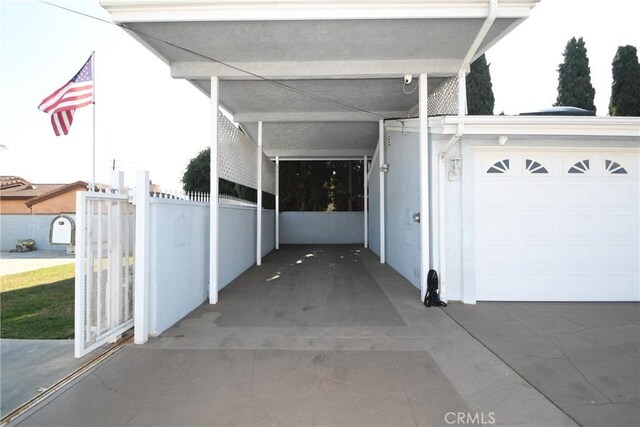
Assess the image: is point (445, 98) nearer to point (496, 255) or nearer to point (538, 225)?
point (538, 225)

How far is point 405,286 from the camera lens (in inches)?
269

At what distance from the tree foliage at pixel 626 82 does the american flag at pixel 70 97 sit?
1936cm

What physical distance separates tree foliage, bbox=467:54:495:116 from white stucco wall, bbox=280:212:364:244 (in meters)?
7.21

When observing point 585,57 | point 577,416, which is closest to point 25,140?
point 577,416

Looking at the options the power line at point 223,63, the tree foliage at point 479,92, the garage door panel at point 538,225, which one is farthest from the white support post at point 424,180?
the tree foliage at point 479,92

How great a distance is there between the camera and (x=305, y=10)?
4.24m

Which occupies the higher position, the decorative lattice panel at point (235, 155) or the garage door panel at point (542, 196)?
the decorative lattice panel at point (235, 155)

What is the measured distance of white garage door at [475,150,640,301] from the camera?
5332mm

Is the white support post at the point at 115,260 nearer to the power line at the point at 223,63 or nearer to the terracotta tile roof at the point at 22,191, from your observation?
the power line at the point at 223,63

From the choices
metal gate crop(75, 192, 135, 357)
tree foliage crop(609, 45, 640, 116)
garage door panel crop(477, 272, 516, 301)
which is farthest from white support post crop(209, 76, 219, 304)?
tree foliage crop(609, 45, 640, 116)

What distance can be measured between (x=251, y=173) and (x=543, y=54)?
53.7ft

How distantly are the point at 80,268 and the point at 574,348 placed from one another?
16.3ft

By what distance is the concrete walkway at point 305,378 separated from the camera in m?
2.43

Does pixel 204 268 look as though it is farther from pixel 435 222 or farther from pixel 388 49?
pixel 388 49
